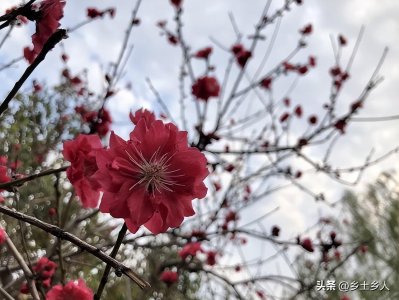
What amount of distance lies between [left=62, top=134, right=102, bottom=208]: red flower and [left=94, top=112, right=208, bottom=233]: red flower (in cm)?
23

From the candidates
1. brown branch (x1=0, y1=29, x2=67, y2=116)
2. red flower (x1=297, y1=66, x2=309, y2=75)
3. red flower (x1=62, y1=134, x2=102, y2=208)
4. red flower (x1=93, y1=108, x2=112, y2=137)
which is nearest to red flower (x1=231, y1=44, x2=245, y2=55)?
red flower (x1=297, y1=66, x2=309, y2=75)

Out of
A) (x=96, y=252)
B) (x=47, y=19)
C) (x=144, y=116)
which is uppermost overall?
(x=47, y=19)

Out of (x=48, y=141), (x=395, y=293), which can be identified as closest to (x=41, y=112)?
(x=48, y=141)

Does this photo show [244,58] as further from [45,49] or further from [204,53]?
[45,49]

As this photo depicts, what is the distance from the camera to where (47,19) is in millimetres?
968

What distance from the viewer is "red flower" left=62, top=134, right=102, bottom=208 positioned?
1.10 meters

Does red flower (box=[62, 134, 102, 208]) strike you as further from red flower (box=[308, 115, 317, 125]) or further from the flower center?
red flower (box=[308, 115, 317, 125])

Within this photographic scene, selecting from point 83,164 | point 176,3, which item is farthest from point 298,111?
point 83,164

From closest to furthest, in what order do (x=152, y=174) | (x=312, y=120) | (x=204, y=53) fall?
(x=152, y=174), (x=204, y=53), (x=312, y=120)

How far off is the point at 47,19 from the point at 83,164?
367 mm

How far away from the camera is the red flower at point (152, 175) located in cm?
86

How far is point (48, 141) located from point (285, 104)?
2.91 m

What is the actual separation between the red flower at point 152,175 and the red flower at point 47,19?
11.9 inches

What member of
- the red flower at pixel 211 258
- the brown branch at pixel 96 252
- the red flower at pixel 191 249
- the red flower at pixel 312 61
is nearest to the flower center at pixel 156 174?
the brown branch at pixel 96 252
